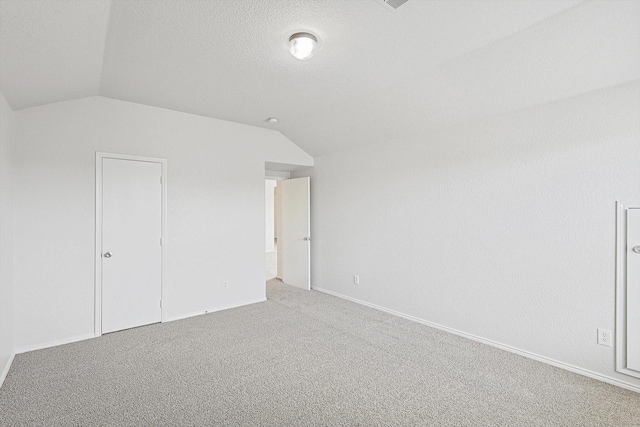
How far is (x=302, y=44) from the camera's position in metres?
2.16

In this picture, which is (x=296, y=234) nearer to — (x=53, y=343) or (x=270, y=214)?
(x=53, y=343)

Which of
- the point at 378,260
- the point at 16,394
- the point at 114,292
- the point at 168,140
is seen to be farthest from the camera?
the point at 378,260

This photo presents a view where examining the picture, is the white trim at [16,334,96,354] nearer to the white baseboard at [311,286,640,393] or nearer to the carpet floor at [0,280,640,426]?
the carpet floor at [0,280,640,426]

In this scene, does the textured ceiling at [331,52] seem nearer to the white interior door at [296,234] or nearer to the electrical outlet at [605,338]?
the electrical outlet at [605,338]

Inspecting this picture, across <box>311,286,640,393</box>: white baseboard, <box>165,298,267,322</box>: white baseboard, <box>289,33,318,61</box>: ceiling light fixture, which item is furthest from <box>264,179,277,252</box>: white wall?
<box>289,33,318,61</box>: ceiling light fixture

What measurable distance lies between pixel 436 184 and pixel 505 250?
1007mm

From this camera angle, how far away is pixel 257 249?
15.1 ft

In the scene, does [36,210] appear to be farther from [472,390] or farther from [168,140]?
[472,390]

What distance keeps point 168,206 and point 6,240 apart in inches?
57.7

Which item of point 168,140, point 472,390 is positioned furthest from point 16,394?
point 472,390

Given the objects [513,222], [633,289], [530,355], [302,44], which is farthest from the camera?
[513,222]

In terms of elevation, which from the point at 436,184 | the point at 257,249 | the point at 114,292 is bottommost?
the point at 114,292

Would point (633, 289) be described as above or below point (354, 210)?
below

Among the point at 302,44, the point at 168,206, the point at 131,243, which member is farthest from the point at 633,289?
the point at 131,243
